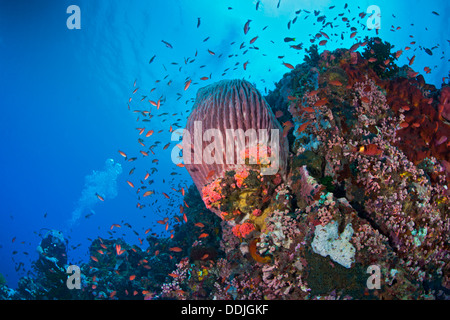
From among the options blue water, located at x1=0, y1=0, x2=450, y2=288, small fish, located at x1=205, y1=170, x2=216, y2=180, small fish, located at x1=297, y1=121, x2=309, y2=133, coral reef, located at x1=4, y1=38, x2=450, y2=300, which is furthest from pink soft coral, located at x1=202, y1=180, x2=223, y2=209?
blue water, located at x1=0, y1=0, x2=450, y2=288

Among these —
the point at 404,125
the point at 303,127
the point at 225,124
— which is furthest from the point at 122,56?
the point at 404,125

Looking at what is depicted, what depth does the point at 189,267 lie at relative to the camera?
22.7 ft

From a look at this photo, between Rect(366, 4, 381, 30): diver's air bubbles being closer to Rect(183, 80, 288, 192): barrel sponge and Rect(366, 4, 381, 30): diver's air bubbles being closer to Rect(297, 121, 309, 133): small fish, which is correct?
Rect(297, 121, 309, 133): small fish

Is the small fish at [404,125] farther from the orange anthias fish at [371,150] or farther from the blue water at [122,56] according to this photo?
the blue water at [122,56]

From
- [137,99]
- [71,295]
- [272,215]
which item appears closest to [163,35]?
[137,99]

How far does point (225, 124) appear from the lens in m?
5.30

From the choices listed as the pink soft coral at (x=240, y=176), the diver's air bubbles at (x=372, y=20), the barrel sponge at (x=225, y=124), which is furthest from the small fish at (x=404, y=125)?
the diver's air bubbles at (x=372, y=20)

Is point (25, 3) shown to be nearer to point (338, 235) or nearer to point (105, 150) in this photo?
point (338, 235)

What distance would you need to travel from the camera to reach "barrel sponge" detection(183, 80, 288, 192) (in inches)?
210

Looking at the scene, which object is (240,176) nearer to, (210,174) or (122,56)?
(210,174)

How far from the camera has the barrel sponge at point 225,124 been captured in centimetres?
534

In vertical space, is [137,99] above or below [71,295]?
above

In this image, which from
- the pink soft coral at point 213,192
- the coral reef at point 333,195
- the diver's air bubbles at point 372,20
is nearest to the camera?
the coral reef at point 333,195
